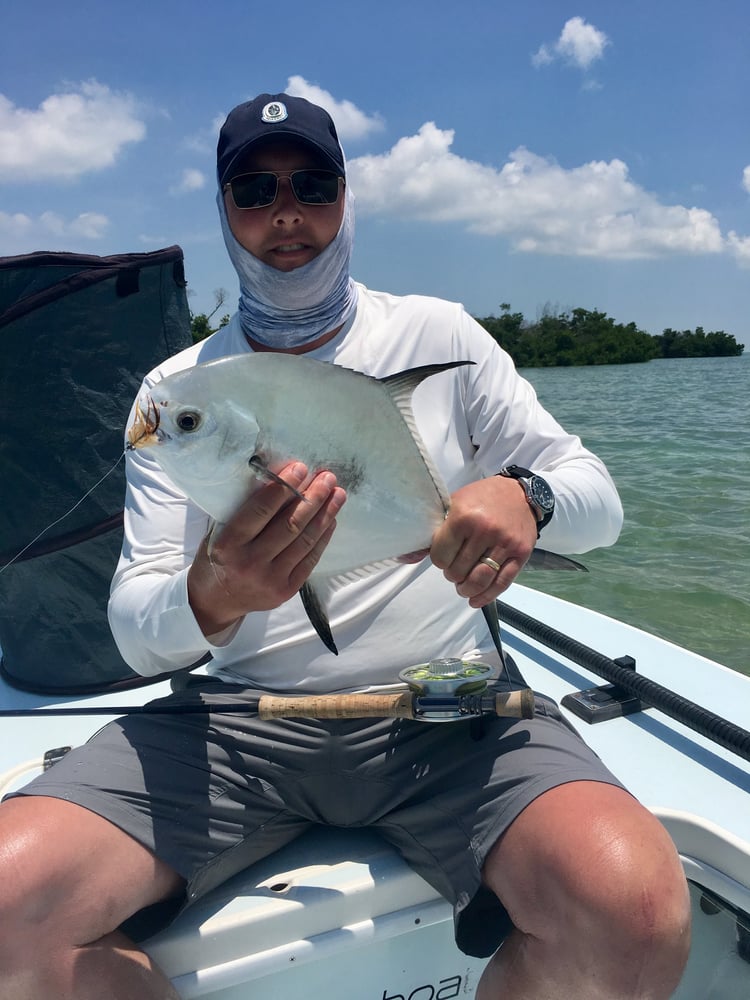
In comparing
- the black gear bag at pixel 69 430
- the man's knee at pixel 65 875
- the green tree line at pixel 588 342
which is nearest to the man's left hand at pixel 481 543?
the man's knee at pixel 65 875

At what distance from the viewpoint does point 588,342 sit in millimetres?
63469

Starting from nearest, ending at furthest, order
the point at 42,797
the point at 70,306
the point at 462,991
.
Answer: the point at 42,797 < the point at 462,991 < the point at 70,306

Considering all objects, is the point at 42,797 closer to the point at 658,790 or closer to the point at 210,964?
the point at 210,964

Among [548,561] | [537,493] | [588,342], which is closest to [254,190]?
[537,493]

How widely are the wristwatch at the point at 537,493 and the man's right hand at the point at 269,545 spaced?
37 cm

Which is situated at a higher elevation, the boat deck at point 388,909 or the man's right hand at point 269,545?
the man's right hand at point 269,545

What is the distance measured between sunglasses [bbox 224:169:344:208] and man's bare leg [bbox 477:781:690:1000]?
4.22 ft

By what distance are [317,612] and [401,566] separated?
367 millimetres

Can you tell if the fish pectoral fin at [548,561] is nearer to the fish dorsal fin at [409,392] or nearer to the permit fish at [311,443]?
the permit fish at [311,443]

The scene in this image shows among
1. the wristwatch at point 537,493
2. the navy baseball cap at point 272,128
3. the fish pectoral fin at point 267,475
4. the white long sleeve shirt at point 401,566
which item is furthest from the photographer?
the navy baseball cap at point 272,128

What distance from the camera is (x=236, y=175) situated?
166 centimetres

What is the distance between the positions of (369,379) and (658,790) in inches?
46.7

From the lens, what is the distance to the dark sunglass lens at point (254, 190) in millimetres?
1646

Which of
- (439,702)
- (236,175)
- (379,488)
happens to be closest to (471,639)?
(439,702)
